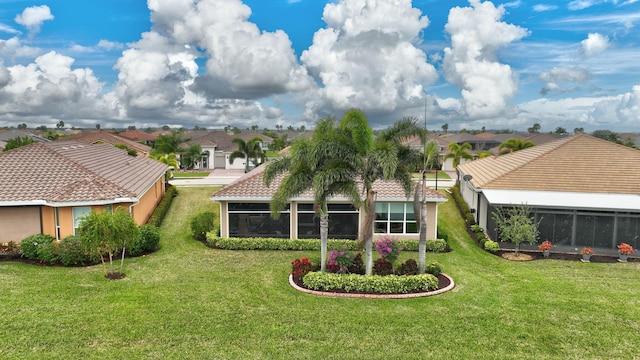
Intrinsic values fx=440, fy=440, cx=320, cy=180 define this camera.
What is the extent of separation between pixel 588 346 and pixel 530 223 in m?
11.1

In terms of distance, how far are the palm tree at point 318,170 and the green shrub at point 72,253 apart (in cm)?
915

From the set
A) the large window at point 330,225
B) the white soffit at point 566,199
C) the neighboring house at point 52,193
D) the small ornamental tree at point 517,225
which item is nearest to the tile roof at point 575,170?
the white soffit at point 566,199

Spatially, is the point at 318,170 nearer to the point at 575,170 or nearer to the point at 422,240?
the point at 422,240

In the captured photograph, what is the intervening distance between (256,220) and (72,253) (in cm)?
884

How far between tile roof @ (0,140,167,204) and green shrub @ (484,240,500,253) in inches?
719

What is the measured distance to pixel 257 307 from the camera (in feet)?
48.0

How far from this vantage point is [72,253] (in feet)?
62.8

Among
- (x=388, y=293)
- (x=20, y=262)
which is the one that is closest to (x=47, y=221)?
(x=20, y=262)

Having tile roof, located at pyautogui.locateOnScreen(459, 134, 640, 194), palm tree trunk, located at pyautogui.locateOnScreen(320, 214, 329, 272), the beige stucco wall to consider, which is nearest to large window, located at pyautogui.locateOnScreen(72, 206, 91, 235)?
the beige stucco wall

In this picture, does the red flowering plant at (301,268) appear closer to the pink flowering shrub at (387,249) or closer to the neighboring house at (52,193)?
the pink flowering shrub at (387,249)

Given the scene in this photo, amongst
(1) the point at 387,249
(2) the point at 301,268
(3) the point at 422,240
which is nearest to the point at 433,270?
(3) the point at 422,240

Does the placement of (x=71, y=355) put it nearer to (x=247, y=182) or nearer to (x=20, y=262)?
(x=20, y=262)

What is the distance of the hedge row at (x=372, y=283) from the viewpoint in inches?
634

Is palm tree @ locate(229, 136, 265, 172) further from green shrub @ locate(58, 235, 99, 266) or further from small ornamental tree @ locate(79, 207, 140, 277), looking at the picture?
small ornamental tree @ locate(79, 207, 140, 277)
